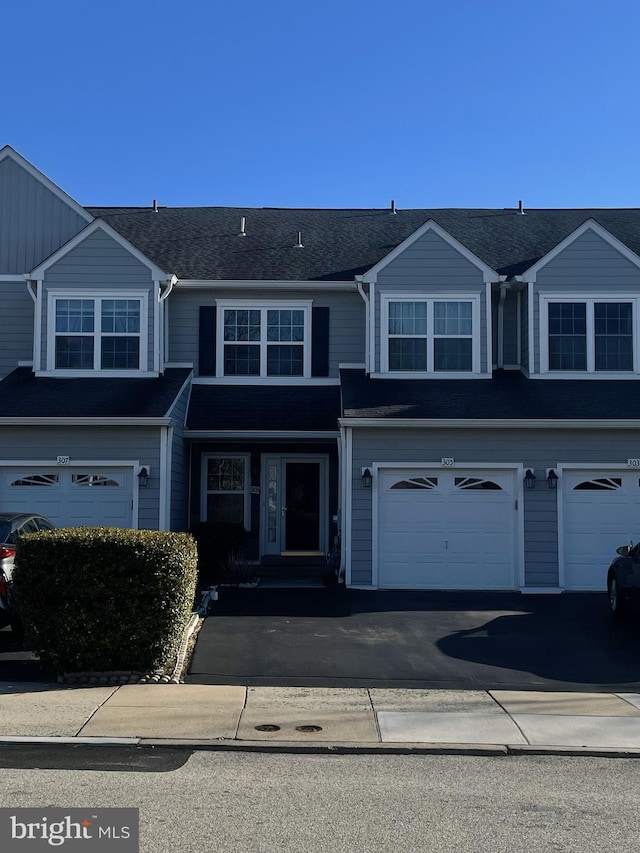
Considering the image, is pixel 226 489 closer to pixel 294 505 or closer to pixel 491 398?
pixel 294 505

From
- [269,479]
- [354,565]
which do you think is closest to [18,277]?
[269,479]

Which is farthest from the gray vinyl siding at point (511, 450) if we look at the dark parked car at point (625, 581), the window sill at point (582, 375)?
the dark parked car at point (625, 581)

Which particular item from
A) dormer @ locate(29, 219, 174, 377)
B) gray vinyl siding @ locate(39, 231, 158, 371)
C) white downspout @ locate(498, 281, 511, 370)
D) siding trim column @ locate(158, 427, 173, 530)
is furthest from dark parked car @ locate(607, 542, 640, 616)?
gray vinyl siding @ locate(39, 231, 158, 371)

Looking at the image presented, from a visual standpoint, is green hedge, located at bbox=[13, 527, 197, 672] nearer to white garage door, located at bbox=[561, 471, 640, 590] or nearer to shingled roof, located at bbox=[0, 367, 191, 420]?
shingled roof, located at bbox=[0, 367, 191, 420]

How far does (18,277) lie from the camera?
19.2 metres

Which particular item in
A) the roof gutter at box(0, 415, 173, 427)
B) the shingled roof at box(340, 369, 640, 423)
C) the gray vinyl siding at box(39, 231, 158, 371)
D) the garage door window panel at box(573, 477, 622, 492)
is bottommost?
the garage door window panel at box(573, 477, 622, 492)

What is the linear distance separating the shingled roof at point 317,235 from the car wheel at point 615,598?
7960 mm

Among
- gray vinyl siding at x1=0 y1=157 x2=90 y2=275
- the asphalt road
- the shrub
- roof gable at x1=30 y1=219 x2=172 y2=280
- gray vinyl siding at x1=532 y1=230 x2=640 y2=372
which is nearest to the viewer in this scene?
the asphalt road

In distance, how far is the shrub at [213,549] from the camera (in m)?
16.8

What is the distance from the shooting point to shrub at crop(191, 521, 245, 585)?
16836 millimetres

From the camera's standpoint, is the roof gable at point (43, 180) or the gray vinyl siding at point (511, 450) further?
the roof gable at point (43, 180)

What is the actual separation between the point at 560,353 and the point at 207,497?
801 centimetres

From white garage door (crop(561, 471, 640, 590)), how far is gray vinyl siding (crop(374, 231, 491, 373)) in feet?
13.0

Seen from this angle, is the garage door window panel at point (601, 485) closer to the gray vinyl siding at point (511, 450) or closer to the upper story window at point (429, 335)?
the gray vinyl siding at point (511, 450)
